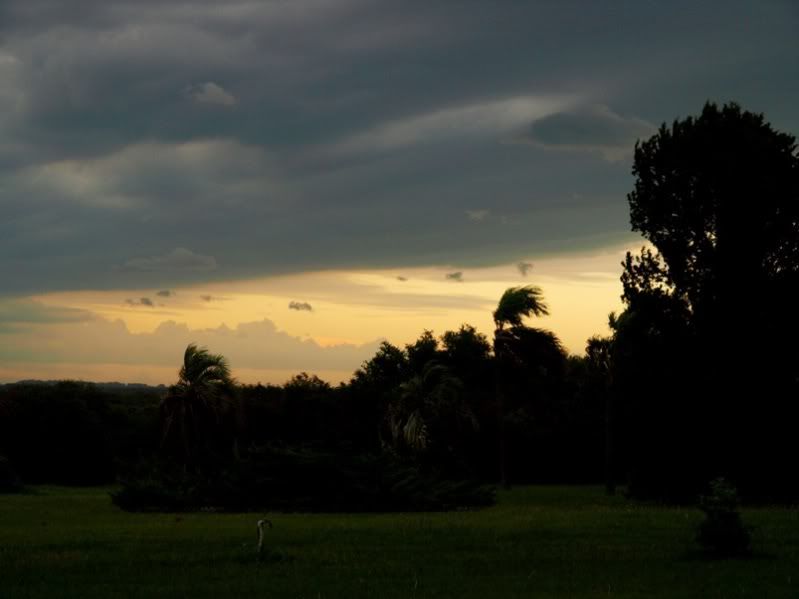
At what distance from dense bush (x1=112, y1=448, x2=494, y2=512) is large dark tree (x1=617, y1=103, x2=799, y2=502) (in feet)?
31.5

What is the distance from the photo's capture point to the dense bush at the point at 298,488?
106 ft

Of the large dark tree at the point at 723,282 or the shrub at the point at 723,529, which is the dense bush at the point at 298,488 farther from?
the shrub at the point at 723,529

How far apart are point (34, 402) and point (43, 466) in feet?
11.9

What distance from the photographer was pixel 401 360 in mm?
68312

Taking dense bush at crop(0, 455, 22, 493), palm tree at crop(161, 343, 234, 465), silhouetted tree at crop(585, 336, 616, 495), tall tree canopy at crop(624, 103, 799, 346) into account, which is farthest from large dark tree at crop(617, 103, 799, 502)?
dense bush at crop(0, 455, 22, 493)

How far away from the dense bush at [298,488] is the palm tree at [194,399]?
856cm

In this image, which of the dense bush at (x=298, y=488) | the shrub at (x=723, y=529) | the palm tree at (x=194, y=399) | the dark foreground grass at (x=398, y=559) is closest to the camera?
the dark foreground grass at (x=398, y=559)

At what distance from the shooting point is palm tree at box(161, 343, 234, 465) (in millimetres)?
41438

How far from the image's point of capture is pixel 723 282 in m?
36.7

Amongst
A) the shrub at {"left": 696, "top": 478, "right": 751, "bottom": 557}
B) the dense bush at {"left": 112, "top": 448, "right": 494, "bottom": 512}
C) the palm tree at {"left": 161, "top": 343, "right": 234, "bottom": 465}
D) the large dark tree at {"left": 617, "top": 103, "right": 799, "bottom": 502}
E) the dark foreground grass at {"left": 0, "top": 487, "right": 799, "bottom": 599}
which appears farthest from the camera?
the palm tree at {"left": 161, "top": 343, "right": 234, "bottom": 465}

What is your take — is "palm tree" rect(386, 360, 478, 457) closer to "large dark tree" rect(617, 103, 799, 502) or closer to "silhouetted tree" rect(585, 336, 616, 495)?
"silhouetted tree" rect(585, 336, 616, 495)

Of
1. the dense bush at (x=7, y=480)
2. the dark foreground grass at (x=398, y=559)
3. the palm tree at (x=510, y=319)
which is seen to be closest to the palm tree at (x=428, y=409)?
the palm tree at (x=510, y=319)

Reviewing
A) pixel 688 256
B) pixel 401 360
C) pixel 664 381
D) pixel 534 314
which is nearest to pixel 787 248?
pixel 688 256

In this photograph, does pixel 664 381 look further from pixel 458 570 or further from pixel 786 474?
pixel 458 570
